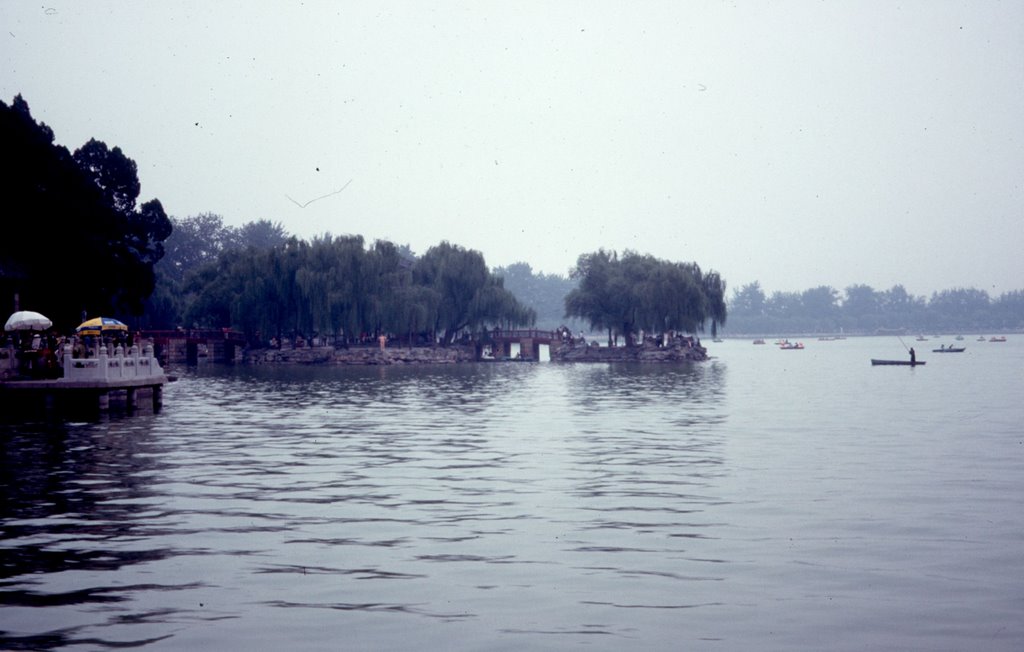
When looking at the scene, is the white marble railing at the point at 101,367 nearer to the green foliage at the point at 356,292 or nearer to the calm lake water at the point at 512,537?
the calm lake water at the point at 512,537

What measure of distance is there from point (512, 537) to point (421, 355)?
7150 cm

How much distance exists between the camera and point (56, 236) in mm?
46500

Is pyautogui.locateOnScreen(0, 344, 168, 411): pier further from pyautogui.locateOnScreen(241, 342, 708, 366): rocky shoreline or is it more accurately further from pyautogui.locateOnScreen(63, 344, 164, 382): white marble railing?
pyautogui.locateOnScreen(241, 342, 708, 366): rocky shoreline

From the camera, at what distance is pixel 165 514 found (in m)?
15.0

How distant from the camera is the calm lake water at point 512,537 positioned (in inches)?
365

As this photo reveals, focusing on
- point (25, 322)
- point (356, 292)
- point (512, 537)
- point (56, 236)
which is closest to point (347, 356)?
point (356, 292)

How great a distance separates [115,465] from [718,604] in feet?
45.3

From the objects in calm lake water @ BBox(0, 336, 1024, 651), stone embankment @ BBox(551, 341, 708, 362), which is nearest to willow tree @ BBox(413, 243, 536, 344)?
stone embankment @ BBox(551, 341, 708, 362)

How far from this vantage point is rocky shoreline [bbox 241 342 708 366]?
82625mm

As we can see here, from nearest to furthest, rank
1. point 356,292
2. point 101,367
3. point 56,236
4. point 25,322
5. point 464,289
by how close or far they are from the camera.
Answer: point 101,367 < point 25,322 < point 56,236 < point 356,292 < point 464,289

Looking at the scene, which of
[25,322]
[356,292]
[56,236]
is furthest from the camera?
[356,292]

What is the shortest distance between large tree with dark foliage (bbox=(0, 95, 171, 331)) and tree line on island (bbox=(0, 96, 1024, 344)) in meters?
0.06

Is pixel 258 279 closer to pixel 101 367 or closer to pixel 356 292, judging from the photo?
pixel 356 292

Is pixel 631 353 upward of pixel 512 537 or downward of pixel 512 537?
upward
